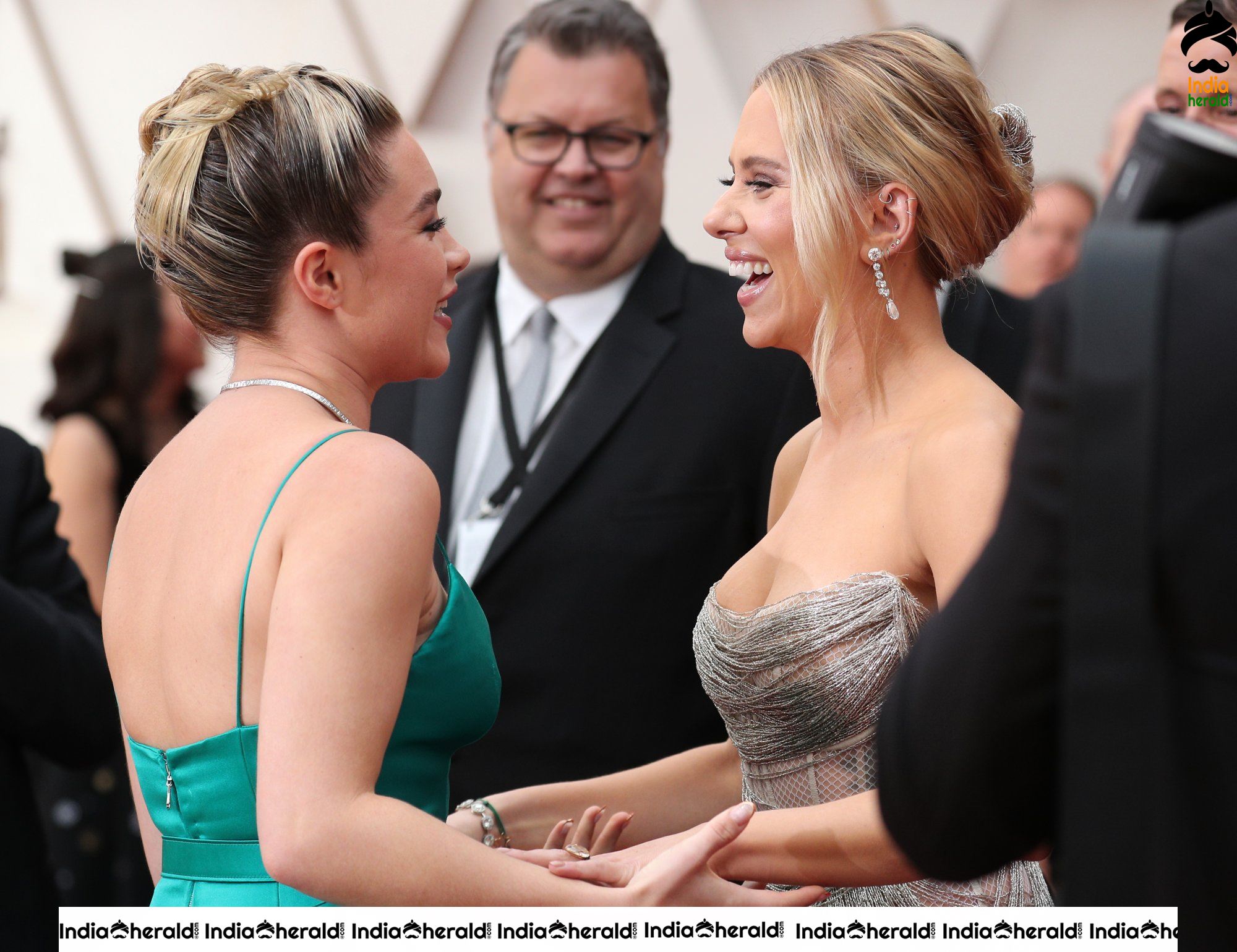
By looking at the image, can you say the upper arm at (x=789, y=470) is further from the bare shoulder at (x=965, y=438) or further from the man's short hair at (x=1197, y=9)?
the man's short hair at (x=1197, y=9)

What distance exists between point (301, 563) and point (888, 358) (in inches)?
38.3

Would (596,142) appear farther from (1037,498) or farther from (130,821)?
(130,821)

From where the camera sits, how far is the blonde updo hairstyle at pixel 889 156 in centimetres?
187

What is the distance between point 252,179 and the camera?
1582 mm

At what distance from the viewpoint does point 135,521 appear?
160cm

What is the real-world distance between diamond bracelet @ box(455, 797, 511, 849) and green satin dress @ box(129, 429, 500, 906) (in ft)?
1.02

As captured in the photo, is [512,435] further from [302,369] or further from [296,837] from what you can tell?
[296,837]

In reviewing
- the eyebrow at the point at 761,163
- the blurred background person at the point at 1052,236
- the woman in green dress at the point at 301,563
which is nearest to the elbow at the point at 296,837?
the woman in green dress at the point at 301,563

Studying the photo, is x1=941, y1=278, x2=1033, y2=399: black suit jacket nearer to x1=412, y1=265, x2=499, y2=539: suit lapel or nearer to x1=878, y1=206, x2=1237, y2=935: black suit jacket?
x1=412, y1=265, x2=499, y2=539: suit lapel

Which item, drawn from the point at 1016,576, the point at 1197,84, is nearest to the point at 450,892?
the point at 1016,576

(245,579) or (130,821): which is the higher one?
(245,579)

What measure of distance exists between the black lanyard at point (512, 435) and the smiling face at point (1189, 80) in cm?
120

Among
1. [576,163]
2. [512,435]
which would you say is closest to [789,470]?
[512,435]
